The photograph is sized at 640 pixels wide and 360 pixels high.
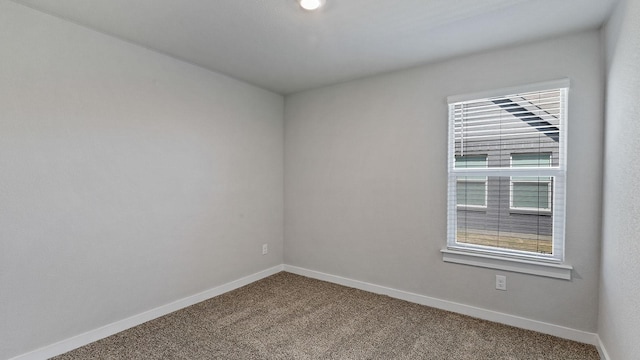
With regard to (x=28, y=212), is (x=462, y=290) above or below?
below

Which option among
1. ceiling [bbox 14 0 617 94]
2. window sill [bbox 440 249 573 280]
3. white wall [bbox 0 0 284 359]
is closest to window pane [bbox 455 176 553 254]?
window sill [bbox 440 249 573 280]

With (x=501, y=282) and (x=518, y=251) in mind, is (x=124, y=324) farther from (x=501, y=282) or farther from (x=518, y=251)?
(x=518, y=251)

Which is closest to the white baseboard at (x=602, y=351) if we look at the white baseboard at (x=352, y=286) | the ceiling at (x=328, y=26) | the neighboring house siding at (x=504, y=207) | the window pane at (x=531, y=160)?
the white baseboard at (x=352, y=286)

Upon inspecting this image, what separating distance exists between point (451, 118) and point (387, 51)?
0.89 metres

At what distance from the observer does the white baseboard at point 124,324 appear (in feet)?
6.89

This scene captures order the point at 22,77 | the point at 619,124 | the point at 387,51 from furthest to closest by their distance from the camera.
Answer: the point at 387,51, the point at 22,77, the point at 619,124

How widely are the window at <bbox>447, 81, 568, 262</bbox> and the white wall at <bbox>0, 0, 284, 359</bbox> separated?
2380mm

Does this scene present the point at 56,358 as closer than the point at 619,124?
No

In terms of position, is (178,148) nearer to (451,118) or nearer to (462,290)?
(451,118)

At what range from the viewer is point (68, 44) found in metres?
2.22

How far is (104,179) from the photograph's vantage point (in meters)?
2.41

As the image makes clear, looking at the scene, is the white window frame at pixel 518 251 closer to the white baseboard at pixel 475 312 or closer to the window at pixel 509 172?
the window at pixel 509 172

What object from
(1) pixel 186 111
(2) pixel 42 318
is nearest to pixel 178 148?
(1) pixel 186 111

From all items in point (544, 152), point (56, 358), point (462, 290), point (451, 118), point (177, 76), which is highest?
point (177, 76)
